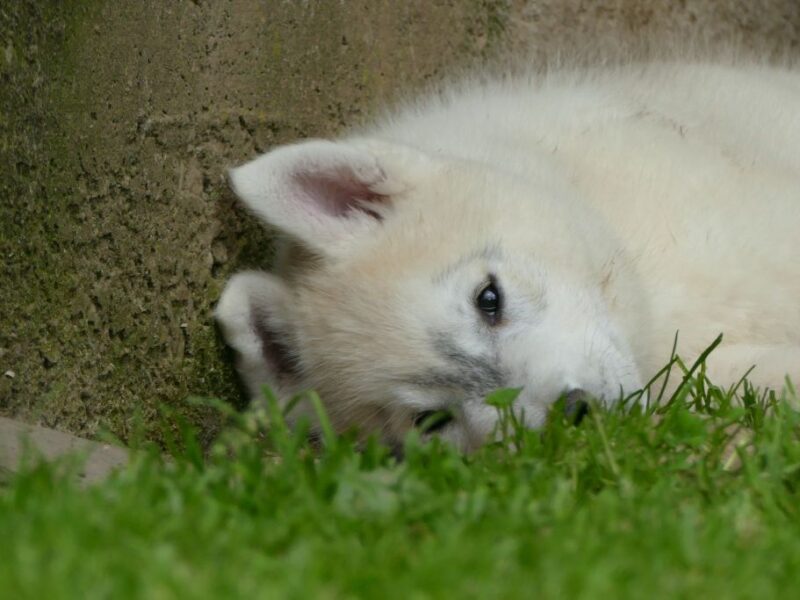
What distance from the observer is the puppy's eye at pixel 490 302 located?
304cm

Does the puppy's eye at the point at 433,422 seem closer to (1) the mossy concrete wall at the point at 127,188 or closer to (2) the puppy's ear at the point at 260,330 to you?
(2) the puppy's ear at the point at 260,330

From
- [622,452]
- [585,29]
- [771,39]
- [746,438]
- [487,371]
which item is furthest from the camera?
[771,39]

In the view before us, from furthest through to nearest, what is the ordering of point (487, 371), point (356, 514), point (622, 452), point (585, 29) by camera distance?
point (585, 29), point (487, 371), point (622, 452), point (356, 514)

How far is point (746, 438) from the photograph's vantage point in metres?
2.65

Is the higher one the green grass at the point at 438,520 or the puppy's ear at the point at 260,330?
the green grass at the point at 438,520

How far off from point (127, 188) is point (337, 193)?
564mm

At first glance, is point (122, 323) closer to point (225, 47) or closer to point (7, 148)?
point (7, 148)

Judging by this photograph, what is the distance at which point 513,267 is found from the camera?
10.1ft

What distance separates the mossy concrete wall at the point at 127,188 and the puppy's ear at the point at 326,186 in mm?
293

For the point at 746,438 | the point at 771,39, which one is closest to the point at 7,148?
the point at 746,438

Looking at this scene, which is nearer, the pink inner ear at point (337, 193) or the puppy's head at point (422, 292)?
the puppy's head at point (422, 292)

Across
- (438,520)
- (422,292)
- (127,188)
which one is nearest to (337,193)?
(422,292)

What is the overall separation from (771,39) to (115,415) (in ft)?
11.5

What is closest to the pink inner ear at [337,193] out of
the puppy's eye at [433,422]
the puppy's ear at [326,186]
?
the puppy's ear at [326,186]
